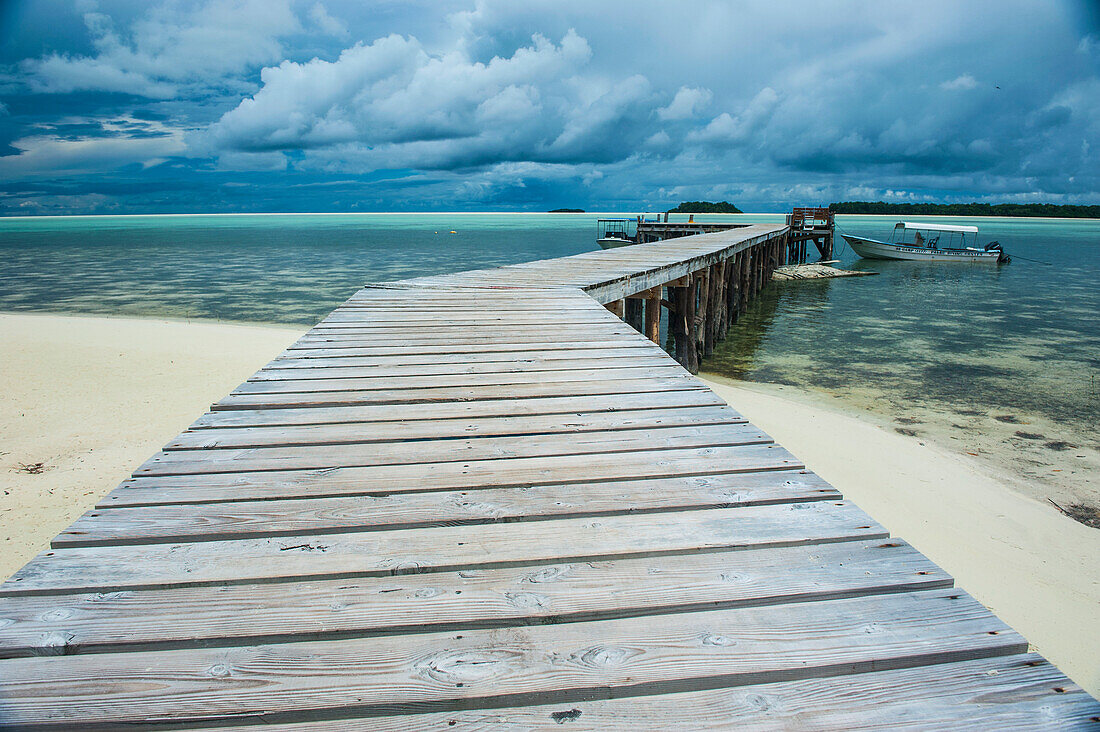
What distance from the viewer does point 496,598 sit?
1.58m

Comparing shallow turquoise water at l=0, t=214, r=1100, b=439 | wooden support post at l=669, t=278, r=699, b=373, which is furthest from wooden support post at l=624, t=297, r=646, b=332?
shallow turquoise water at l=0, t=214, r=1100, b=439

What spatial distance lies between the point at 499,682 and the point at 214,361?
1050cm

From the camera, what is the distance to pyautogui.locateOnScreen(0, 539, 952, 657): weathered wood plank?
1.46 metres

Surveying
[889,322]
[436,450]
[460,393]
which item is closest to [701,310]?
[889,322]

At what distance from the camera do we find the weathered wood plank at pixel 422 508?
6.29ft

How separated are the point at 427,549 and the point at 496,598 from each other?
12.7 inches

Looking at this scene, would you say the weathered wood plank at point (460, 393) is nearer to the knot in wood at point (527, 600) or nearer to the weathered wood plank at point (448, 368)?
the weathered wood plank at point (448, 368)

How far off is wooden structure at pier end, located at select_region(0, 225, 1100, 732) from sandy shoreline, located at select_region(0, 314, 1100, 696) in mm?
2782

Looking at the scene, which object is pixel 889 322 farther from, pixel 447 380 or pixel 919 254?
pixel 919 254

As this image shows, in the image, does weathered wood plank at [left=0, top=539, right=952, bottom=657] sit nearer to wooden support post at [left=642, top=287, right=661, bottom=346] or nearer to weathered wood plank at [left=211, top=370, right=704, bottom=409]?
weathered wood plank at [left=211, top=370, right=704, bottom=409]

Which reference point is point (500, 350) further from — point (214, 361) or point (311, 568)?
point (214, 361)

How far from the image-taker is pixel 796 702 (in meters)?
1.29

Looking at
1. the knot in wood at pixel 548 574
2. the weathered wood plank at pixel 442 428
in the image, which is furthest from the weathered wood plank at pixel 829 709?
the weathered wood plank at pixel 442 428

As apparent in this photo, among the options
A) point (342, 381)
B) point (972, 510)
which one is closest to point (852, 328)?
point (972, 510)
